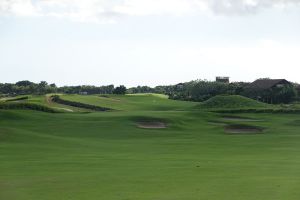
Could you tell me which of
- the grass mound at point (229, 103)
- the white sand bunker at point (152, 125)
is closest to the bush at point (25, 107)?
the white sand bunker at point (152, 125)

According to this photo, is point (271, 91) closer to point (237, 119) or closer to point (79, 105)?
point (79, 105)

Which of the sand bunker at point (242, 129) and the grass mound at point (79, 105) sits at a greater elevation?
the grass mound at point (79, 105)

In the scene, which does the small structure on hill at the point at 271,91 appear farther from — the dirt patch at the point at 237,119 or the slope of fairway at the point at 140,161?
the slope of fairway at the point at 140,161

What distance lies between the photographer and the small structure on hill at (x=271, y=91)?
126500 mm

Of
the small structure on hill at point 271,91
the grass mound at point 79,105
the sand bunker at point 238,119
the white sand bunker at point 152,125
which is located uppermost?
the small structure on hill at point 271,91

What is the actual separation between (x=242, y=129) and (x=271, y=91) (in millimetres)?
71967

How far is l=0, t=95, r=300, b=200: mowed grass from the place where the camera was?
21.7 m

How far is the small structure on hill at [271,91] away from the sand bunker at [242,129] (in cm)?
6703

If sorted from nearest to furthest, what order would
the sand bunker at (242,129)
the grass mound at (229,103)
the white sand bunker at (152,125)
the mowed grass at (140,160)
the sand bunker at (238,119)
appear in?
the mowed grass at (140,160)
the sand bunker at (242,129)
the white sand bunker at (152,125)
the sand bunker at (238,119)
the grass mound at (229,103)

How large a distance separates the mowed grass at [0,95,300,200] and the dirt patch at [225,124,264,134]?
0.90 metres

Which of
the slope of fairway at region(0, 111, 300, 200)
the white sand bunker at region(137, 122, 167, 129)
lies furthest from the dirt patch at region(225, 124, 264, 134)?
the white sand bunker at region(137, 122, 167, 129)

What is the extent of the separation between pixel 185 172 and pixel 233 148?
52.6ft

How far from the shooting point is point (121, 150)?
1601 inches

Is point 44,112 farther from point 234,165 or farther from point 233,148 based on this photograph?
point 234,165
